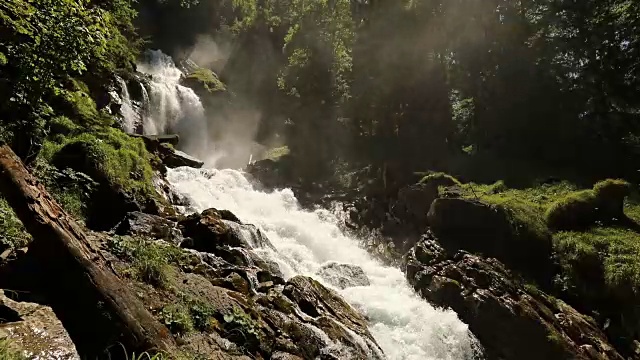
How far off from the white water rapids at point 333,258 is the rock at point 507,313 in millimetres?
665

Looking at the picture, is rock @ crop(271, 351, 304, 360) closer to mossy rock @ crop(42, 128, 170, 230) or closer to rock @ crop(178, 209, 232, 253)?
rock @ crop(178, 209, 232, 253)

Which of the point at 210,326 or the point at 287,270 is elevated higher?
the point at 287,270

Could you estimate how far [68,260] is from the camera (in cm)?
476

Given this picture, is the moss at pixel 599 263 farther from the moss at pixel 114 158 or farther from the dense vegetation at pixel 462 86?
the moss at pixel 114 158

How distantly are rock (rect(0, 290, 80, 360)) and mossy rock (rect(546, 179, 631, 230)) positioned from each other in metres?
18.5

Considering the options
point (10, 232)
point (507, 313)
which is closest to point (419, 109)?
point (507, 313)

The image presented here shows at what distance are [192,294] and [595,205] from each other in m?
17.8

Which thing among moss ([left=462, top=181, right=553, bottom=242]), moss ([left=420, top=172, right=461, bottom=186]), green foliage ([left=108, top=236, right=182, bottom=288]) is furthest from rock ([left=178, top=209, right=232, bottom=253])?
moss ([left=420, top=172, right=461, bottom=186])

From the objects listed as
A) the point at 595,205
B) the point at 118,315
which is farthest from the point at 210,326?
the point at 595,205

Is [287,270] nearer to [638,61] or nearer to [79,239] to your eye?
[79,239]

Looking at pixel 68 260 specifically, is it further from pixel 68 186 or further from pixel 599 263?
pixel 599 263

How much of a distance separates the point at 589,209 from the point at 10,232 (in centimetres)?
2023

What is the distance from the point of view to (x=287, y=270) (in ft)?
48.5

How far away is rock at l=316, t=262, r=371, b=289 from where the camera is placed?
15.6 m
